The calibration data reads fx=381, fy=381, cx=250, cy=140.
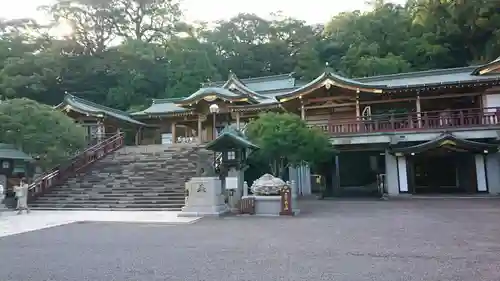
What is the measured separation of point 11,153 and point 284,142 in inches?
471

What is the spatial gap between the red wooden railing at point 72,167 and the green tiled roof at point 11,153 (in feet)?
3.79

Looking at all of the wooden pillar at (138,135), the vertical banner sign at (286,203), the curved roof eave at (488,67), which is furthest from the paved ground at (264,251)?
the wooden pillar at (138,135)

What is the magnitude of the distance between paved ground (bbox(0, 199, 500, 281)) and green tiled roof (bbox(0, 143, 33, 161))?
335 inches

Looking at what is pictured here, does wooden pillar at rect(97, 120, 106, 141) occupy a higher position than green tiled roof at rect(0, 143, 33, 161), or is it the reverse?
wooden pillar at rect(97, 120, 106, 141)

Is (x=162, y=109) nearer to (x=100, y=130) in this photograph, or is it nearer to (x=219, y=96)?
(x=100, y=130)

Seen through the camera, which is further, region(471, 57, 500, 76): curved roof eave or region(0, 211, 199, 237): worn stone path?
region(471, 57, 500, 76): curved roof eave

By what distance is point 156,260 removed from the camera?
575 centimetres

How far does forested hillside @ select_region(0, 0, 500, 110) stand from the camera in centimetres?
3353

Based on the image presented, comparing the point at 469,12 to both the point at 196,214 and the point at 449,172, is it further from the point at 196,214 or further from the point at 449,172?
the point at 196,214

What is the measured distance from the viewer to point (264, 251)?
20.6 ft

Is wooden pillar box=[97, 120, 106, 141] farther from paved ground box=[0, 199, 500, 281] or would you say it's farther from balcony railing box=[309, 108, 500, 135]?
paved ground box=[0, 199, 500, 281]

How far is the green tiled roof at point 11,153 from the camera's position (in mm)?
16391

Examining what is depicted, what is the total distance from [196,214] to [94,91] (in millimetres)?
32350

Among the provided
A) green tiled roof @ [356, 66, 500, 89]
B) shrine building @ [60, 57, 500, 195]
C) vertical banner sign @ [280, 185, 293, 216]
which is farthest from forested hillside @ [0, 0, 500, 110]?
vertical banner sign @ [280, 185, 293, 216]
